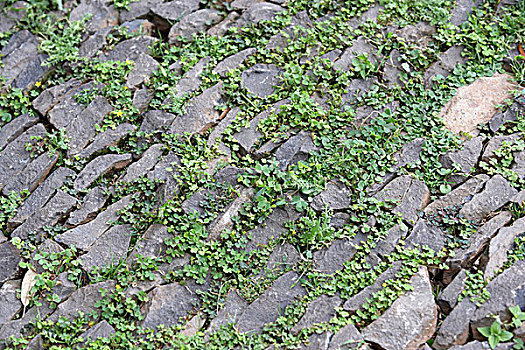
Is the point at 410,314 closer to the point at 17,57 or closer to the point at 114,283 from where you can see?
the point at 114,283

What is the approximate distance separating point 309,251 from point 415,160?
0.96m

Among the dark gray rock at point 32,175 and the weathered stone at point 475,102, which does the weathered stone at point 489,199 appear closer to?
the weathered stone at point 475,102

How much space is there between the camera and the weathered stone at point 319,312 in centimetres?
301

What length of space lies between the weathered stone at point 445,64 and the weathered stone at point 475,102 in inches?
7.4

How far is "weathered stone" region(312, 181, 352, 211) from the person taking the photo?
3.37 meters

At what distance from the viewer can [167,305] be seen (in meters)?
3.13

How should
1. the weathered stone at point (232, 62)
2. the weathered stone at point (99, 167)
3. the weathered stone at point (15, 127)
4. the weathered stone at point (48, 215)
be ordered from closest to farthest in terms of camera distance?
1. the weathered stone at point (48, 215)
2. the weathered stone at point (99, 167)
3. the weathered stone at point (15, 127)
4. the weathered stone at point (232, 62)

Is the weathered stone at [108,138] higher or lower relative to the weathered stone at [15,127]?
lower

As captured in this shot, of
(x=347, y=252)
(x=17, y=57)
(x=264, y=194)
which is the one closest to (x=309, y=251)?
(x=347, y=252)

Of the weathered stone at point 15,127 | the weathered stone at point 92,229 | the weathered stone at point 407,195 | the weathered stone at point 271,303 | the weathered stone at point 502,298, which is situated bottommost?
the weathered stone at point 502,298

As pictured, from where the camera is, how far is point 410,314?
2.96 meters

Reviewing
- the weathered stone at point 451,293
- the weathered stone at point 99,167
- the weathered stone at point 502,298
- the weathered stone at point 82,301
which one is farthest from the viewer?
the weathered stone at point 99,167

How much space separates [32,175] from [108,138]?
0.55 meters

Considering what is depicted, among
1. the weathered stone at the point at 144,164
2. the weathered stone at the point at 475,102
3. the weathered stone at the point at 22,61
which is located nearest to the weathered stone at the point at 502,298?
the weathered stone at the point at 475,102
